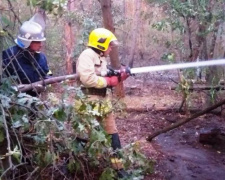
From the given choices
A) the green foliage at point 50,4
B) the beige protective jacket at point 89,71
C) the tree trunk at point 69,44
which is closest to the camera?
the green foliage at point 50,4

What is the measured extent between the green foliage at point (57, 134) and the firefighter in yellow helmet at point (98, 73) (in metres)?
0.54

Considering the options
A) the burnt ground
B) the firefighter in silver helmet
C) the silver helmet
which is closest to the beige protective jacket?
the firefighter in silver helmet

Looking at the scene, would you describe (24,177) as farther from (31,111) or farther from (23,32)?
(23,32)

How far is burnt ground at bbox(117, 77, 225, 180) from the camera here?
18.8 ft

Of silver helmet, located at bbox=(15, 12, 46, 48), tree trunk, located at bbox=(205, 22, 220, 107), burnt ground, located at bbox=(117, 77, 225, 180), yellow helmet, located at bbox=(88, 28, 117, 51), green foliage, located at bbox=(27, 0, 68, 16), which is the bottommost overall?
burnt ground, located at bbox=(117, 77, 225, 180)

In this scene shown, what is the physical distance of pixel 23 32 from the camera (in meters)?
4.37

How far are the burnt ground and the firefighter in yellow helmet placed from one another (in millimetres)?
976

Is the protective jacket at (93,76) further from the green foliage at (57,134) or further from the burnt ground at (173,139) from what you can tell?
the burnt ground at (173,139)

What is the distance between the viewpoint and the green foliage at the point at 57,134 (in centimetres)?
352

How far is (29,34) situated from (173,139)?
3.92m

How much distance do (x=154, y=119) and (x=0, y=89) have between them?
17.6 feet

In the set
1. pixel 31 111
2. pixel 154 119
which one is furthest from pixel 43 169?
pixel 154 119

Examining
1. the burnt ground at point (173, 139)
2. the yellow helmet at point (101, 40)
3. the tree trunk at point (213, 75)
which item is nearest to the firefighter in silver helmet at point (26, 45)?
the yellow helmet at point (101, 40)

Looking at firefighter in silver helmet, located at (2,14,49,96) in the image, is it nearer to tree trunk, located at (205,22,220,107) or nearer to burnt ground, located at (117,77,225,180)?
burnt ground, located at (117,77,225,180)
